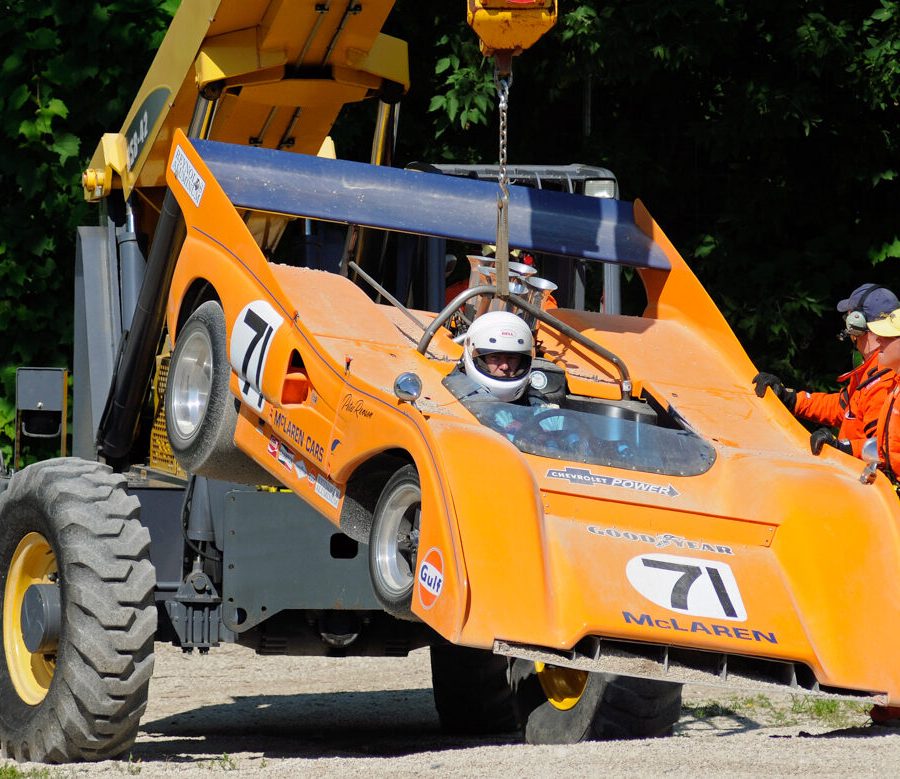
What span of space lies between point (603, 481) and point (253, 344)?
5.59 feet

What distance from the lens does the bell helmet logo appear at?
261 inches

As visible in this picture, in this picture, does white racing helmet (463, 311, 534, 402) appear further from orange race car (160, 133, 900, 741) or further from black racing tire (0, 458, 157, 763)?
black racing tire (0, 458, 157, 763)

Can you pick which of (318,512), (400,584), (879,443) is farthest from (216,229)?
(879,443)

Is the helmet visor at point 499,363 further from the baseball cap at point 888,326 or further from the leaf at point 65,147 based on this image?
the leaf at point 65,147

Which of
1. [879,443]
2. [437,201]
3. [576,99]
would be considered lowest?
[879,443]

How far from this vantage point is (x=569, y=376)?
8133 millimetres

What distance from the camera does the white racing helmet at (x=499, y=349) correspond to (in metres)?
7.56

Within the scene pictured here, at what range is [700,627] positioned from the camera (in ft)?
21.9

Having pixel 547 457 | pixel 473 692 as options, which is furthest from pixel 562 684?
pixel 547 457

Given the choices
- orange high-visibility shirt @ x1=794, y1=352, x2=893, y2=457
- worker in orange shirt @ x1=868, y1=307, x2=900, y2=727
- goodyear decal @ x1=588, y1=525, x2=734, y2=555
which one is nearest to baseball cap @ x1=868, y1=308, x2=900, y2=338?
worker in orange shirt @ x1=868, y1=307, x2=900, y2=727

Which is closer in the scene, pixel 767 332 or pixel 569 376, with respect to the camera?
pixel 569 376

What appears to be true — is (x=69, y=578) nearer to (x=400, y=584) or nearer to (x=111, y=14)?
(x=400, y=584)

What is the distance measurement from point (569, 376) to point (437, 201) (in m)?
1.19

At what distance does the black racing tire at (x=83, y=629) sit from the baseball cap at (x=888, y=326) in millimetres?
3697
